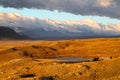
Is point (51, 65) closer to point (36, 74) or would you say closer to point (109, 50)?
point (36, 74)

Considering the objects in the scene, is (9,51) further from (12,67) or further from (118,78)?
(118,78)

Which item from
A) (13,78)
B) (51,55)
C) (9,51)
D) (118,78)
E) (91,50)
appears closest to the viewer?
(118,78)

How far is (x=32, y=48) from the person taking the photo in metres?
164

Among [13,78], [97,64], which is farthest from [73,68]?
[13,78]

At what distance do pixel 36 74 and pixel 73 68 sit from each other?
271 inches

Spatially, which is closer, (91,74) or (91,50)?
(91,74)

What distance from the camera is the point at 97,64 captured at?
60750 mm

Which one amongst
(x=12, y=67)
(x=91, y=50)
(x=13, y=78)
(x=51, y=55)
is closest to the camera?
(x=13, y=78)

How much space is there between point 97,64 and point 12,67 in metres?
17.8

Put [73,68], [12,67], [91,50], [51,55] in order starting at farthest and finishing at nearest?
[91,50]
[51,55]
[12,67]
[73,68]

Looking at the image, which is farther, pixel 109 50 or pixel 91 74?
pixel 109 50

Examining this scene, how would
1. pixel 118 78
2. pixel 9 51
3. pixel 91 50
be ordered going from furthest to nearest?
pixel 91 50 < pixel 9 51 < pixel 118 78

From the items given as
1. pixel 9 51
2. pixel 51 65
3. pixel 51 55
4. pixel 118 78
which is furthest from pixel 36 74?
pixel 51 55

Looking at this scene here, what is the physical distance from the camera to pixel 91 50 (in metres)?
172
